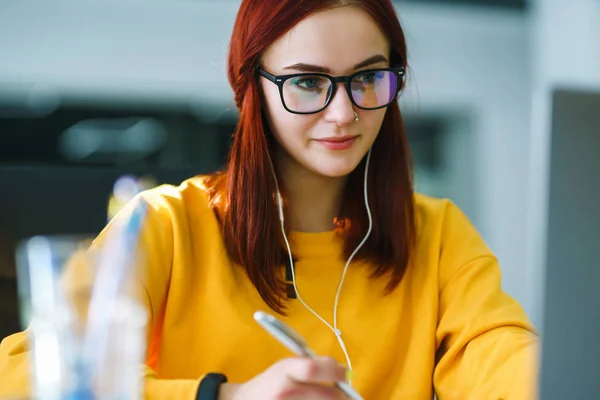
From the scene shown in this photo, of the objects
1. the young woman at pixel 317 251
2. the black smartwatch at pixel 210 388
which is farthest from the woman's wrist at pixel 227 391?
the young woman at pixel 317 251

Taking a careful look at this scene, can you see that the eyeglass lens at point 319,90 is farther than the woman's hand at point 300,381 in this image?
Yes

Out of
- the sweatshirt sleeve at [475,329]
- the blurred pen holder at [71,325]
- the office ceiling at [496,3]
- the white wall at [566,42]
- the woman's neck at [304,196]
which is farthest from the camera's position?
the office ceiling at [496,3]

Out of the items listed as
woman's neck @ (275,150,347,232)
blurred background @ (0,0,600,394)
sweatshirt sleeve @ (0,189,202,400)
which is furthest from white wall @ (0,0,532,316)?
sweatshirt sleeve @ (0,189,202,400)

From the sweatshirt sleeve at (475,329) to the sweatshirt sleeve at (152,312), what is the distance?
453mm

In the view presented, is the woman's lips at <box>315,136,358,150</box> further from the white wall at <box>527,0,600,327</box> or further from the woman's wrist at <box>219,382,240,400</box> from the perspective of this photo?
the white wall at <box>527,0,600,327</box>

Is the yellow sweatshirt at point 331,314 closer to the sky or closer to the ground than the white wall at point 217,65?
closer to the ground

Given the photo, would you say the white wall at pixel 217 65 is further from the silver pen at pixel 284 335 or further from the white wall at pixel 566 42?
the silver pen at pixel 284 335

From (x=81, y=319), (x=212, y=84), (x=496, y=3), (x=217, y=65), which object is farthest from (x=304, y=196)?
(x=496, y=3)

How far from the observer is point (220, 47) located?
3955 millimetres

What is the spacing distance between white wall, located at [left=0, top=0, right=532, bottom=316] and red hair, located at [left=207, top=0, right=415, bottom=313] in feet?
5.79

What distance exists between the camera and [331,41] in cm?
105

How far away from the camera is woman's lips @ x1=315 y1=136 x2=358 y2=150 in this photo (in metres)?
1.09

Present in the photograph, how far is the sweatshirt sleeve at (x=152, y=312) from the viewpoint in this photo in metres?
0.83

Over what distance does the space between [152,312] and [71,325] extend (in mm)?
482
